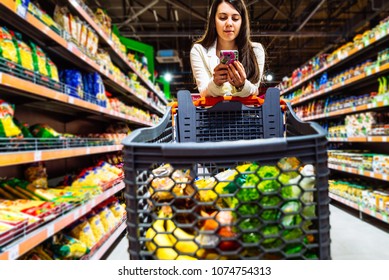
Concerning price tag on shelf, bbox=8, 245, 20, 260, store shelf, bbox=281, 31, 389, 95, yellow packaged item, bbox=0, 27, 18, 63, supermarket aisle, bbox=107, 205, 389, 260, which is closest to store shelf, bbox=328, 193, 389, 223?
supermarket aisle, bbox=107, 205, 389, 260

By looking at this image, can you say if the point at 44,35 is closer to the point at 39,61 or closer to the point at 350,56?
the point at 39,61

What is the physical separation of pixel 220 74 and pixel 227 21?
1.20ft

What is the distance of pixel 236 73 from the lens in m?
0.88

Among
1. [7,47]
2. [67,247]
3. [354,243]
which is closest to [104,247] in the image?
[67,247]

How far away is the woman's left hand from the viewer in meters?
0.86

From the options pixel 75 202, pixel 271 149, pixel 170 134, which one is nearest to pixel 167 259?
pixel 271 149

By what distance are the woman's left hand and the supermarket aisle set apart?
1.61 meters

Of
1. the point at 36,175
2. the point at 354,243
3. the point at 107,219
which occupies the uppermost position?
the point at 36,175

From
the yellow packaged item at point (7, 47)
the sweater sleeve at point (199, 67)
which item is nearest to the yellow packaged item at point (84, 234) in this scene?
the yellow packaged item at point (7, 47)

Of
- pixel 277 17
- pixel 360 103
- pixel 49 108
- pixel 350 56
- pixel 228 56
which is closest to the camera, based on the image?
pixel 228 56

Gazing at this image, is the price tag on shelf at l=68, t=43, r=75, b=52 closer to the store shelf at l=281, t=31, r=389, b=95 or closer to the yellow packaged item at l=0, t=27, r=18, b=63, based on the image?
the yellow packaged item at l=0, t=27, r=18, b=63

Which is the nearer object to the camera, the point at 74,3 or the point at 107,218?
the point at 74,3

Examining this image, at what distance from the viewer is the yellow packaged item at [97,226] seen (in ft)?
7.64
